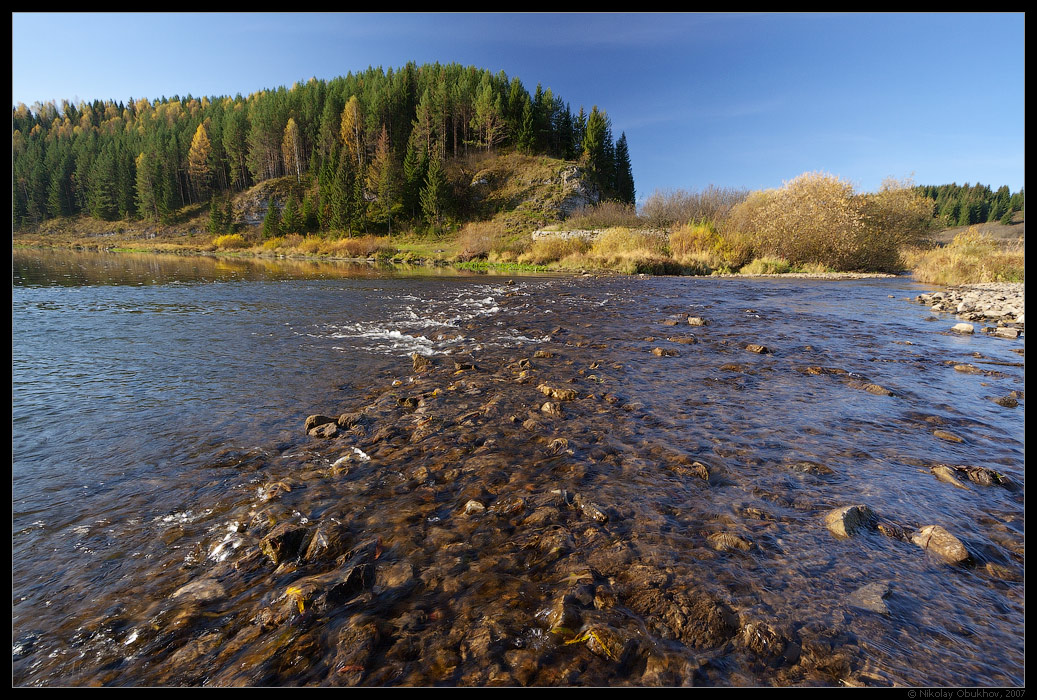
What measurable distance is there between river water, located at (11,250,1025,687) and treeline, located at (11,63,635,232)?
214 feet

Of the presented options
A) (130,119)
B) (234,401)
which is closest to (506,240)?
(234,401)

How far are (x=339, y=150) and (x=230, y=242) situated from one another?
24.2 meters

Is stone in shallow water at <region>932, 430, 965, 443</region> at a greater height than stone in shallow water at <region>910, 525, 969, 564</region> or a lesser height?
greater

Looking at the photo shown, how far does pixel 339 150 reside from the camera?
73.8 metres

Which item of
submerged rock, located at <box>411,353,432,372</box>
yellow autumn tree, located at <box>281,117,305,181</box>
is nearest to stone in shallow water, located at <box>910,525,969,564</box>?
submerged rock, located at <box>411,353,432,372</box>

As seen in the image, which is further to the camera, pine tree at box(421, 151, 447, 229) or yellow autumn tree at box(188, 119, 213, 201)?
yellow autumn tree at box(188, 119, 213, 201)

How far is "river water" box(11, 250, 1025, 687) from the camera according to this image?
77.2 inches

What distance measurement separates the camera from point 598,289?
809 inches

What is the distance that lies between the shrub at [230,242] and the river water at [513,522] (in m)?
70.4

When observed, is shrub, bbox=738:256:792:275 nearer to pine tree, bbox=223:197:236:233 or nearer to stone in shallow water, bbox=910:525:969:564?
stone in shallow water, bbox=910:525:969:564

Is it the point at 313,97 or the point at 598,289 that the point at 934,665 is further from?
the point at 313,97

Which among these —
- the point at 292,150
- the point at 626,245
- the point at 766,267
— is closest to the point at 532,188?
the point at 626,245

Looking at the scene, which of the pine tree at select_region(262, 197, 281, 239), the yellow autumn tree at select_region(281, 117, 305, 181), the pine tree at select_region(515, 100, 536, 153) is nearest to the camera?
the pine tree at select_region(262, 197, 281, 239)

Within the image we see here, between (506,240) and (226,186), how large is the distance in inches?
3176
